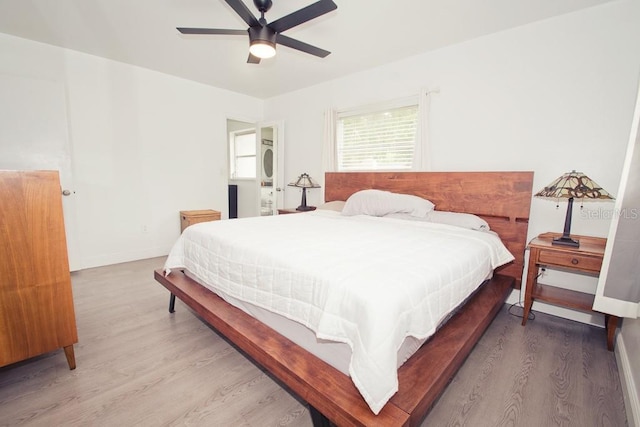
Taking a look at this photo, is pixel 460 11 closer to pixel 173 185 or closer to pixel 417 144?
pixel 417 144

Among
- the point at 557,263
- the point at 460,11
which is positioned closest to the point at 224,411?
the point at 557,263

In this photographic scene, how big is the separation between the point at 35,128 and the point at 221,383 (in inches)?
128

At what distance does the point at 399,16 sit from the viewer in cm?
232

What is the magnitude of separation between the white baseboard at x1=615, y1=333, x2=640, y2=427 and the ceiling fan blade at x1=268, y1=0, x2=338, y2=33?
2.58 metres

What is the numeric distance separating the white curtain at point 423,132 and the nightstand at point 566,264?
125cm

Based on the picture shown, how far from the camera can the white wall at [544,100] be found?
2061 millimetres

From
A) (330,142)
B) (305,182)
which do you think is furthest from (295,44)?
(305,182)

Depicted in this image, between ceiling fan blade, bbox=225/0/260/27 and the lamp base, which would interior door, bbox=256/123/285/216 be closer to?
ceiling fan blade, bbox=225/0/260/27

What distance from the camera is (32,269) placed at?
4.72ft

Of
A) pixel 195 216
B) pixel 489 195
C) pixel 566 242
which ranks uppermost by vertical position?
pixel 489 195

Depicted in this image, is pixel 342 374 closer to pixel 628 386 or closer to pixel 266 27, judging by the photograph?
pixel 628 386

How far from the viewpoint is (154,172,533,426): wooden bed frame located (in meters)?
1.02

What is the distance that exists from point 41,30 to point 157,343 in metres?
3.21

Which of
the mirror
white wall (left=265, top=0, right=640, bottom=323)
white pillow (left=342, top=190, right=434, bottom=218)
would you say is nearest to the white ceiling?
white wall (left=265, top=0, right=640, bottom=323)
